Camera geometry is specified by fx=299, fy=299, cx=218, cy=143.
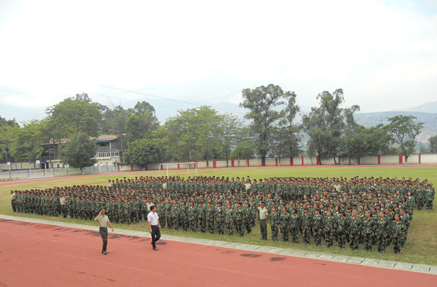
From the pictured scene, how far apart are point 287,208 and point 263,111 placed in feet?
140

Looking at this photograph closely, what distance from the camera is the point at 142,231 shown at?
11.5m

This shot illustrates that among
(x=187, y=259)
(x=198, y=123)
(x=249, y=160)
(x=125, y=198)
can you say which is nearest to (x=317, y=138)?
(x=249, y=160)

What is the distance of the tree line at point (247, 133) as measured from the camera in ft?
146

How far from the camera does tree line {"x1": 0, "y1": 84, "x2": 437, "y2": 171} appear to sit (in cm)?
4444

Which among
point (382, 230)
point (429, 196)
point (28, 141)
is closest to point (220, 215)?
point (382, 230)

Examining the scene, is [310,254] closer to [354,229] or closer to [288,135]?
[354,229]

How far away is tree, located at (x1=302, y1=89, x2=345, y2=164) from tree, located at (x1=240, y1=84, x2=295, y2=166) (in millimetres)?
4939

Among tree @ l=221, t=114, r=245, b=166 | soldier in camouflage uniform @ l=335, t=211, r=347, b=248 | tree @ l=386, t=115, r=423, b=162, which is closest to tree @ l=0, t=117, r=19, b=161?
tree @ l=221, t=114, r=245, b=166

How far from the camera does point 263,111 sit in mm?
A: 50844

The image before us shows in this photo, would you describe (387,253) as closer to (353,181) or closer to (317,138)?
(353,181)

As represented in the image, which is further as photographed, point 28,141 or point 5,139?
point 5,139

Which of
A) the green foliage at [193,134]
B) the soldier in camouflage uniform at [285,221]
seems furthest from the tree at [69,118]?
the soldier in camouflage uniform at [285,221]

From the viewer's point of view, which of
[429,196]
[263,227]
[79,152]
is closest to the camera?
[263,227]

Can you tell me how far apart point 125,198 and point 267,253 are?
7.11 metres
